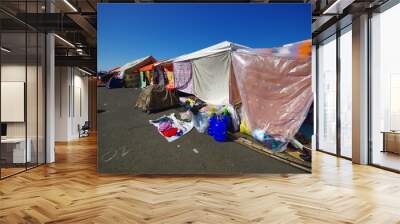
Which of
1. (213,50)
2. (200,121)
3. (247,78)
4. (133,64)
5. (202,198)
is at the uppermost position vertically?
(213,50)

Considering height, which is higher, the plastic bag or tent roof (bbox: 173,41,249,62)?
tent roof (bbox: 173,41,249,62)

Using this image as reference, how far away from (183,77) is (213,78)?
1.68 feet

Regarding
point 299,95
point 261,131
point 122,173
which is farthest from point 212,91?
point 122,173

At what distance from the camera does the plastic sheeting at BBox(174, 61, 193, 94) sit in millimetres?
5918

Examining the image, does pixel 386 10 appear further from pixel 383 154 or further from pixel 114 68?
pixel 114 68

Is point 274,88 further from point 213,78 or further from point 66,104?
point 66,104

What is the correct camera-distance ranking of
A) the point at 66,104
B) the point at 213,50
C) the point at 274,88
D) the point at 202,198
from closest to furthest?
1. the point at 202,198
2. the point at 274,88
3. the point at 213,50
4. the point at 66,104

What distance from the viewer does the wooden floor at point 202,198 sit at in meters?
3.50

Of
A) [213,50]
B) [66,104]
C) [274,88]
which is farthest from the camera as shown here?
[66,104]

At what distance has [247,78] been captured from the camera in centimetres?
584

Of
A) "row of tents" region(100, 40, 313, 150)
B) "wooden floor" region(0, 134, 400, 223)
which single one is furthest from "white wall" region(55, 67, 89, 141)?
"row of tents" region(100, 40, 313, 150)

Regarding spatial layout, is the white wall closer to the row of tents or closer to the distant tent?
the row of tents

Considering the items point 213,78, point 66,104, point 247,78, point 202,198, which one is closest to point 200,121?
point 213,78

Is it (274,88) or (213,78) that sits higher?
(213,78)
